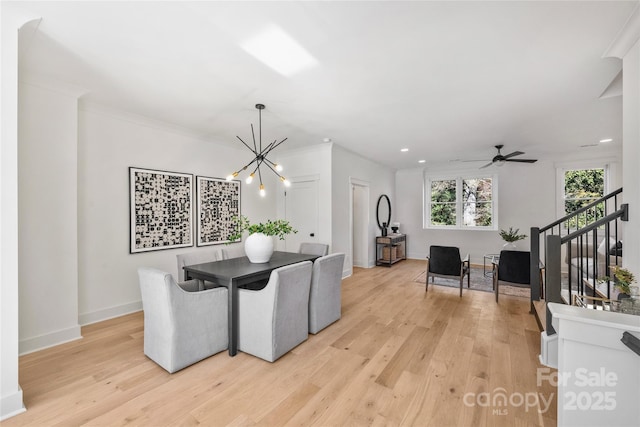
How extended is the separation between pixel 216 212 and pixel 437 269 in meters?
3.80

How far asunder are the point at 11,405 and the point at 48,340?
1.14 metres

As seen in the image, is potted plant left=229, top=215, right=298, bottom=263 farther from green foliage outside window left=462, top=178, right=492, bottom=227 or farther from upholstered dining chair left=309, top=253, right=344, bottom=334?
green foliage outside window left=462, top=178, right=492, bottom=227

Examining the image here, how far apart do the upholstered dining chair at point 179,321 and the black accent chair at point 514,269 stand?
385 cm

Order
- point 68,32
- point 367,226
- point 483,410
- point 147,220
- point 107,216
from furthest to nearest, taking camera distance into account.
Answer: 1. point 367,226
2. point 147,220
3. point 107,216
4. point 68,32
5. point 483,410

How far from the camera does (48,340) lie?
2.69 metres

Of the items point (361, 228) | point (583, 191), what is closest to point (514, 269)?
point (361, 228)

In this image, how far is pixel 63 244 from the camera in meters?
2.83

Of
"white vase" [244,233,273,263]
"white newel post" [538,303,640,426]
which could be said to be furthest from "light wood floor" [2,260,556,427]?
"white vase" [244,233,273,263]

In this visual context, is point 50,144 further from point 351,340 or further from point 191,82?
point 351,340

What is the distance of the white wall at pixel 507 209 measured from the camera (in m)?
6.20

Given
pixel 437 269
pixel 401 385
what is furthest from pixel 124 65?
pixel 437 269

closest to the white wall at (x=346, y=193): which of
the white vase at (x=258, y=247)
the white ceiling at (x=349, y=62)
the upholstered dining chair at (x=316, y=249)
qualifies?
the upholstered dining chair at (x=316, y=249)

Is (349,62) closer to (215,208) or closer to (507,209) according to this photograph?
(215,208)

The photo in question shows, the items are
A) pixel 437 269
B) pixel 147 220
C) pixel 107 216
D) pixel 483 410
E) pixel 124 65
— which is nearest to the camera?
pixel 483 410
